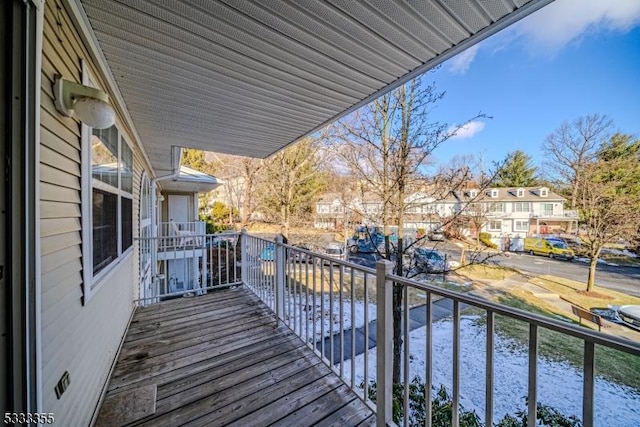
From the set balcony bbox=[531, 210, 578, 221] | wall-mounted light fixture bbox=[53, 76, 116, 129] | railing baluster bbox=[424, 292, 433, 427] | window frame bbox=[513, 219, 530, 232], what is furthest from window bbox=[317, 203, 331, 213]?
window frame bbox=[513, 219, 530, 232]

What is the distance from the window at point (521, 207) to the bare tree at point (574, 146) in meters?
10.3

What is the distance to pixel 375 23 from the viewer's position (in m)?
1.64

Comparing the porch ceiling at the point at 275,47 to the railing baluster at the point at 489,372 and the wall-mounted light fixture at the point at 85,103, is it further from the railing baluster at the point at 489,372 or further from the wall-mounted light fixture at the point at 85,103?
the railing baluster at the point at 489,372

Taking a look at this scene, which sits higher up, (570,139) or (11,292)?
(570,139)

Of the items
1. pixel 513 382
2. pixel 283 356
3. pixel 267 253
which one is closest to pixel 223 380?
pixel 283 356

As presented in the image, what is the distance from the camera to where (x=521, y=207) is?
21859 mm

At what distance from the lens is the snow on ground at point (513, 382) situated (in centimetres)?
429

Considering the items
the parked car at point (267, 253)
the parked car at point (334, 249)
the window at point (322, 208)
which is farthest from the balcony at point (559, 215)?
the parked car at point (267, 253)

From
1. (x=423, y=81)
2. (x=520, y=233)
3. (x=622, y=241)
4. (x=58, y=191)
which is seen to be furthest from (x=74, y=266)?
(x=520, y=233)

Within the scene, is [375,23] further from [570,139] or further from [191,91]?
[570,139]

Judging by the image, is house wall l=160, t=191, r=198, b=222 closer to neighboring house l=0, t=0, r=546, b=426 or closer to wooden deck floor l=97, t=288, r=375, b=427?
wooden deck floor l=97, t=288, r=375, b=427

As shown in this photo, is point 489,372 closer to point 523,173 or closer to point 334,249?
point 334,249

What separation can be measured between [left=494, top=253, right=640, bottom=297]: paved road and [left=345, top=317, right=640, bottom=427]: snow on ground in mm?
6196

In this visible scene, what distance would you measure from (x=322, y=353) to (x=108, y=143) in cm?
284
